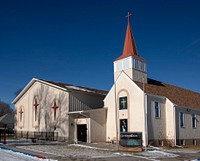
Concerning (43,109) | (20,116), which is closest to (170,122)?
(43,109)

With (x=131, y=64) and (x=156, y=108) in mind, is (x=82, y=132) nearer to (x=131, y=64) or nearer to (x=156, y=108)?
(x=156, y=108)

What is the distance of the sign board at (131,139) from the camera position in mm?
24188

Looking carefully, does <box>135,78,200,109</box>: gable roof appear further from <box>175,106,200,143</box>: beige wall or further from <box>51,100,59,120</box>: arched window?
<box>51,100,59,120</box>: arched window

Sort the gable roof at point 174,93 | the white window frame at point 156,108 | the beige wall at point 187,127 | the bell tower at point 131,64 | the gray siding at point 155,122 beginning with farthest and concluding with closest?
the bell tower at point 131,64, the gable roof at point 174,93, the beige wall at point 187,127, the white window frame at point 156,108, the gray siding at point 155,122

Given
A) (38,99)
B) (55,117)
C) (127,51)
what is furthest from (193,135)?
(38,99)

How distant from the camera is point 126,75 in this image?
3200 cm

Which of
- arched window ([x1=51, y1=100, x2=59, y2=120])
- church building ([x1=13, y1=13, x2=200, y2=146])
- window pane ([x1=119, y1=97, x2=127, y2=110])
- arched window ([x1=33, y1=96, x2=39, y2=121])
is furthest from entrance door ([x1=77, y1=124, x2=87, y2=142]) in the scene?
arched window ([x1=33, y1=96, x2=39, y2=121])

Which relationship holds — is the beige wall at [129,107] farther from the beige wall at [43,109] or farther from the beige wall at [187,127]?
the beige wall at [43,109]

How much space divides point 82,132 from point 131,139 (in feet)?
35.5

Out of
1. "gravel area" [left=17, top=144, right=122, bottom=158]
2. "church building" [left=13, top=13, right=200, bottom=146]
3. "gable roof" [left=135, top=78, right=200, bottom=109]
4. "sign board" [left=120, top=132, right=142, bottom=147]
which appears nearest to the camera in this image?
"gravel area" [left=17, top=144, right=122, bottom=158]

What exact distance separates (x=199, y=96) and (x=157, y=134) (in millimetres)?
15192

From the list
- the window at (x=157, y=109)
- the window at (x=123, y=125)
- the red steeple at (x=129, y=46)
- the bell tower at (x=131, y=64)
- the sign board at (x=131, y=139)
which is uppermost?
the red steeple at (x=129, y=46)

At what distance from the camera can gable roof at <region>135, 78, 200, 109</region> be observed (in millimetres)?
32291

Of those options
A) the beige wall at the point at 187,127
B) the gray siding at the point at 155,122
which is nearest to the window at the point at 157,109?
the gray siding at the point at 155,122
